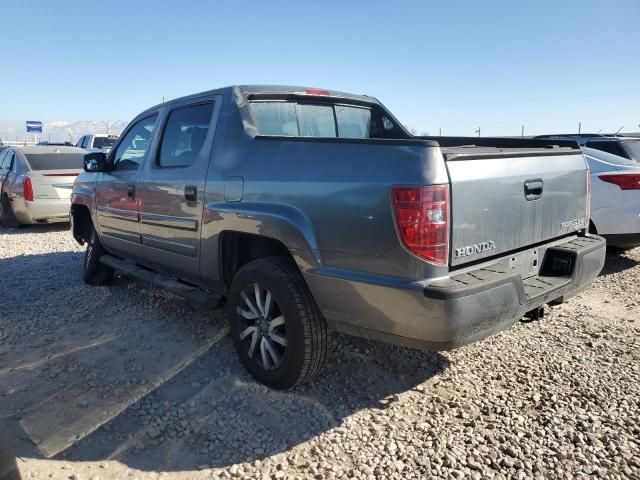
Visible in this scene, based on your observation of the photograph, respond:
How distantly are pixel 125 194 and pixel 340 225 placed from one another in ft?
9.12

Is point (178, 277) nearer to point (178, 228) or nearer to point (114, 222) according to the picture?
point (178, 228)

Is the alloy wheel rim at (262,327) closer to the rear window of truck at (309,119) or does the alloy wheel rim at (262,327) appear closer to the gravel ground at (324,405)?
the gravel ground at (324,405)

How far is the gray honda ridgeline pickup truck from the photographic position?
248cm

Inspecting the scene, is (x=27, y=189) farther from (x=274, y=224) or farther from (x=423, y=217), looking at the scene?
(x=423, y=217)

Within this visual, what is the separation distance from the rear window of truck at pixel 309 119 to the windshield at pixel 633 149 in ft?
13.6

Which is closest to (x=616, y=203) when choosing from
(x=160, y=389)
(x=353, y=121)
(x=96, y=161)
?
(x=353, y=121)

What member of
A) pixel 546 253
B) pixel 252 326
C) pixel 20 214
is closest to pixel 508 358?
pixel 546 253

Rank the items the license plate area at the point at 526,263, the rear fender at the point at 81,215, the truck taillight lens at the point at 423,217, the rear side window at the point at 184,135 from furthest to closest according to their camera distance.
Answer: the rear fender at the point at 81,215 < the rear side window at the point at 184,135 < the license plate area at the point at 526,263 < the truck taillight lens at the point at 423,217

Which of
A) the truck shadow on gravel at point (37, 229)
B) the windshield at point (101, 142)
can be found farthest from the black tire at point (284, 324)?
the windshield at point (101, 142)

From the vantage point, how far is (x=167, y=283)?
4.18 metres

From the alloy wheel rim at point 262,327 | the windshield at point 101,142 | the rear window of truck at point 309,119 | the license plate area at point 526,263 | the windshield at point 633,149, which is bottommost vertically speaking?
the alloy wheel rim at point 262,327

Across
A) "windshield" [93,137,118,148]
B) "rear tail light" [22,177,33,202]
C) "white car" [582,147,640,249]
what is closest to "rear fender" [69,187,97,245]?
"rear tail light" [22,177,33,202]

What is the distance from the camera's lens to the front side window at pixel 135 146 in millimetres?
4613

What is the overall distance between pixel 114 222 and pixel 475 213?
12.2 ft
